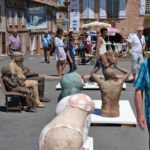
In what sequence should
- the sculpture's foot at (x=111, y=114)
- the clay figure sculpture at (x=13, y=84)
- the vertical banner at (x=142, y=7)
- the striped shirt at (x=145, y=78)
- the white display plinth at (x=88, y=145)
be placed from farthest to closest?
the vertical banner at (x=142, y=7)
the clay figure sculpture at (x=13, y=84)
the sculpture's foot at (x=111, y=114)
the white display plinth at (x=88, y=145)
the striped shirt at (x=145, y=78)

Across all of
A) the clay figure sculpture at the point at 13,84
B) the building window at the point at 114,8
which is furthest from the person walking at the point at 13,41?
the building window at the point at 114,8

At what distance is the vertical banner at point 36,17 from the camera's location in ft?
102

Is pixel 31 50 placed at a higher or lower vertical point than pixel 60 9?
lower

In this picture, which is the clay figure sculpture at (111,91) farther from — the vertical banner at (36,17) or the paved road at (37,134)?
the vertical banner at (36,17)

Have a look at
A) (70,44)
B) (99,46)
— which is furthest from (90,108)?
(70,44)

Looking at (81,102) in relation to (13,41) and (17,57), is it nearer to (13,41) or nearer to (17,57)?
(17,57)

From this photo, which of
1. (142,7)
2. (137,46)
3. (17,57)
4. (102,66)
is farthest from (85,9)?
(17,57)

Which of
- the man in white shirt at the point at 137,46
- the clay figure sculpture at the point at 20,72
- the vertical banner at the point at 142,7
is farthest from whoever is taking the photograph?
the vertical banner at the point at 142,7

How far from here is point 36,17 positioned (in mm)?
32031

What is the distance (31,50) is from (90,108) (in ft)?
116

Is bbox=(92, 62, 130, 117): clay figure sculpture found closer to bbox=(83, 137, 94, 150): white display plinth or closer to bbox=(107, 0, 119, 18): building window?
bbox=(83, 137, 94, 150): white display plinth

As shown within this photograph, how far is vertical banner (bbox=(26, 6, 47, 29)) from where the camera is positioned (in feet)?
102

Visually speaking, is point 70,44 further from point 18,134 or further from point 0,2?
point 0,2

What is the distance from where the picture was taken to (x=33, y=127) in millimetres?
5711
